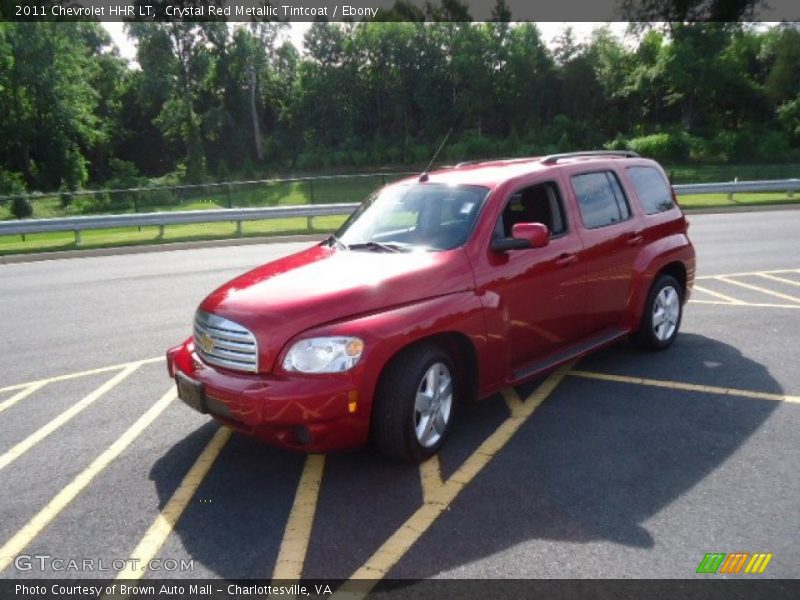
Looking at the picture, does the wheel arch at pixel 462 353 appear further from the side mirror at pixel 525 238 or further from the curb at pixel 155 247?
the curb at pixel 155 247

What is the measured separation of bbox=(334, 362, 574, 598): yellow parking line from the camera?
2961 millimetres

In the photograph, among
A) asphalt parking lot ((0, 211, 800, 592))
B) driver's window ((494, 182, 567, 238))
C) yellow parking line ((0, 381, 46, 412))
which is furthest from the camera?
yellow parking line ((0, 381, 46, 412))

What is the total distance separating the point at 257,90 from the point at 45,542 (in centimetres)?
6313

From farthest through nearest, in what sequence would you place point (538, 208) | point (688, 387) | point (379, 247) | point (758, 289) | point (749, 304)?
1. point (758, 289)
2. point (749, 304)
3. point (688, 387)
4. point (538, 208)
5. point (379, 247)

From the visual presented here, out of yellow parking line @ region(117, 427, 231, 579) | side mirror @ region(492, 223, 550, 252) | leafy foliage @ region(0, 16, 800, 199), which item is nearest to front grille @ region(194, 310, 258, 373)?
yellow parking line @ region(117, 427, 231, 579)

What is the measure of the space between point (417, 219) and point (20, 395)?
12.5 feet

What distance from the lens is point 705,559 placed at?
3.05 meters

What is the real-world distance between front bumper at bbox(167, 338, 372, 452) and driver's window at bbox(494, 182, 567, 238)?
1.82 m

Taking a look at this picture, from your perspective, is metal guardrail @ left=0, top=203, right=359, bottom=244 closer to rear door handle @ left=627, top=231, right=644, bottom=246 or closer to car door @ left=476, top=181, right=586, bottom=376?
rear door handle @ left=627, top=231, right=644, bottom=246

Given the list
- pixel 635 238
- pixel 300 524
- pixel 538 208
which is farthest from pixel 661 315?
pixel 300 524

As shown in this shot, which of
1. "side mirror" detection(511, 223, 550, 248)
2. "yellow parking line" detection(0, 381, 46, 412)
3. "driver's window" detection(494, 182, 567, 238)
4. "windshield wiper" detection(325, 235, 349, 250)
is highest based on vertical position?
"driver's window" detection(494, 182, 567, 238)

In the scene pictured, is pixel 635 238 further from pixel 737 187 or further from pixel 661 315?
pixel 737 187

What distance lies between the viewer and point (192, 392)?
12.9 feet

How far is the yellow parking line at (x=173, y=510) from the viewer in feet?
10.3
